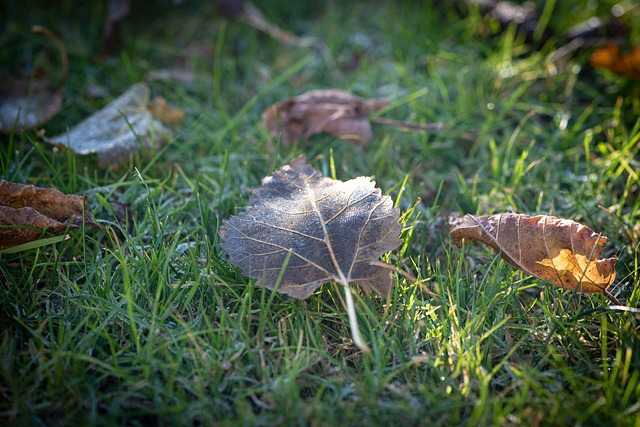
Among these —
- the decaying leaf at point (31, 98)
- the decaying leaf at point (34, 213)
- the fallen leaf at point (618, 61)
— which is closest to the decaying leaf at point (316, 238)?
the decaying leaf at point (34, 213)

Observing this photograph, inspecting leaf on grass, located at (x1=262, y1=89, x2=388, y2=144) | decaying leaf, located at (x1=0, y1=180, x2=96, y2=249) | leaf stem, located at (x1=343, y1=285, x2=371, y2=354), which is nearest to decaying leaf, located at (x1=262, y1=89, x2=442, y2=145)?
leaf on grass, located at (x1=262, y1=89, x2=388, y2=144)

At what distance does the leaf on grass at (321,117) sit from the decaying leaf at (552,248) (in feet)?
2.45

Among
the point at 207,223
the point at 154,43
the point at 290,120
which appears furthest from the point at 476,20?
the point at 207,223

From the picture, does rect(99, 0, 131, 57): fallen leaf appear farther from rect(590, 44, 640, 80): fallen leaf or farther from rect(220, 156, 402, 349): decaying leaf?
rect(590, 44, 640, 80): fallen leaf

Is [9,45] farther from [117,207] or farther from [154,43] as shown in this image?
[117,207]

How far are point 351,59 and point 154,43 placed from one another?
1014mm

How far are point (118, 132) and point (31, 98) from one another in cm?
54

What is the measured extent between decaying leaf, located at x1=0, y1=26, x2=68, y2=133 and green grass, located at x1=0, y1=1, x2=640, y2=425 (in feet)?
0.19

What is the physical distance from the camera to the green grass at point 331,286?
115 cm

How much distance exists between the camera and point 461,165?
2088mm

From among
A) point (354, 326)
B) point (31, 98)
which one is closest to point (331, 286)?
point (354, 326)

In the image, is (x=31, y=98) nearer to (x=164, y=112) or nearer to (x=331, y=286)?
(x=164, y=112)

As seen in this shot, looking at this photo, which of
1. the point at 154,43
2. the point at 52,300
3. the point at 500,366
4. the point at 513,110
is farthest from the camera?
the point at 154,43

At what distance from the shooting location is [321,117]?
2.07m
